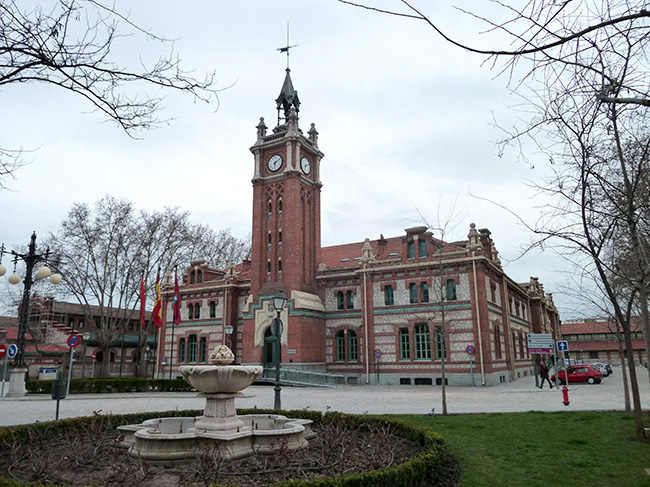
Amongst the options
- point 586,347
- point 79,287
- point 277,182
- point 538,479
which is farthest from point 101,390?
point 586,347

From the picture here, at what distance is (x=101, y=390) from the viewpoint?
27984 millimetres

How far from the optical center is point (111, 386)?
28.2 m

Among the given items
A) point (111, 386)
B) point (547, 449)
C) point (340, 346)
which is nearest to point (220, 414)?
Answer: point (547, 449)

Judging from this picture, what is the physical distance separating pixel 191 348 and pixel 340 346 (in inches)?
550

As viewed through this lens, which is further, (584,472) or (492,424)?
(492,424)

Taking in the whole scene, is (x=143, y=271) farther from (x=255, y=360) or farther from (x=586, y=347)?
(x=586, y=347)

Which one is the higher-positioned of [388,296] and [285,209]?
[285,209]

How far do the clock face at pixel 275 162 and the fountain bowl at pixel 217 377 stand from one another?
30355 millimetres

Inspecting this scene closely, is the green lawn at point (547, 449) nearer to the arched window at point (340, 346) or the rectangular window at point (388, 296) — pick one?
the rectangular window at point (388, 296)

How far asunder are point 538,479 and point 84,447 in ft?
27.8

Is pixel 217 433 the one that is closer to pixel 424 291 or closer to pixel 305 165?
pixel 424 291

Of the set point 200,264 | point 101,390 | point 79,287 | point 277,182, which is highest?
point 277,182

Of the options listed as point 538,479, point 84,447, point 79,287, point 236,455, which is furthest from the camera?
point 79,287

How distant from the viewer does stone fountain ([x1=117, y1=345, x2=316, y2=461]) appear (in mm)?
8383
